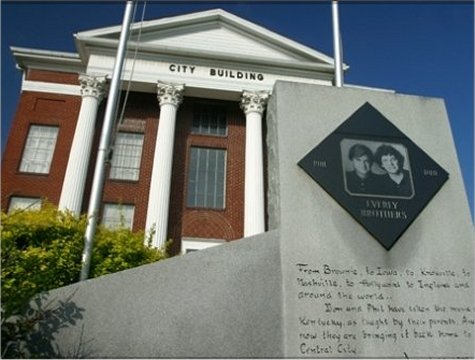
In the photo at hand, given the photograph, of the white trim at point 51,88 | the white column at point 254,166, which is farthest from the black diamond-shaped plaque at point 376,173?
the white trim at point 51,88

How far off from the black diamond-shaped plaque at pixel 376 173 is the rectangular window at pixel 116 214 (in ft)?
56.0

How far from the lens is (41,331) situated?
3.96m

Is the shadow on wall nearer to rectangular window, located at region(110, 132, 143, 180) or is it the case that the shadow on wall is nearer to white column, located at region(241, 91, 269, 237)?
white column, located at region(241, 91, 269, 237)

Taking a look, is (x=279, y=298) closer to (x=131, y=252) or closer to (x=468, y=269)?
(x=468, y=269)

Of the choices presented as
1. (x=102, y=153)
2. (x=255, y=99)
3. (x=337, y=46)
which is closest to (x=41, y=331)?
(x=102, y=153)

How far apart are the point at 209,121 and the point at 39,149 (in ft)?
31.5

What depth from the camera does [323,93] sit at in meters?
5.21

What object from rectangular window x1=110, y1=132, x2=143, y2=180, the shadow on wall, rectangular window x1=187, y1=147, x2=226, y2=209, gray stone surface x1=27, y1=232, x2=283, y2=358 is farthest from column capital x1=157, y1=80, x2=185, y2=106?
the shadow on wall

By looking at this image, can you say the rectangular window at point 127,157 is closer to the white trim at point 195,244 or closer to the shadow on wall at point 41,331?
the white trim at point 195,244

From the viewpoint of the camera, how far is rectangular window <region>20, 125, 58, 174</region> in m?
21.4

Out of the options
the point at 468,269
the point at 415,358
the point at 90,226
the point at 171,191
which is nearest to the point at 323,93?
the point at 468,269

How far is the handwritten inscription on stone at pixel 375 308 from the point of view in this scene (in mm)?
3775

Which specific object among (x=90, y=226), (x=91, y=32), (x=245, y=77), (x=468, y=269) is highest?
(x=91, y=32)

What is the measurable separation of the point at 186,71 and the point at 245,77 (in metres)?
3.38
